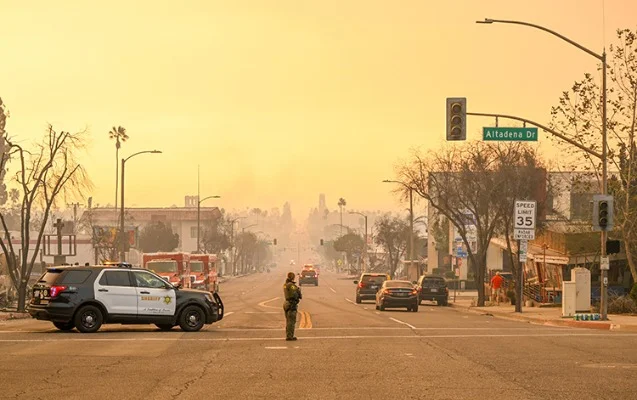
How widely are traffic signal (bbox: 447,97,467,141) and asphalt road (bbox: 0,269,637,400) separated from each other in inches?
234

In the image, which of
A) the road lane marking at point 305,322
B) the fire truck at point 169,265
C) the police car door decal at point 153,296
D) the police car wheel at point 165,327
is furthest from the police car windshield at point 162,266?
the police car door decal at point 153,296

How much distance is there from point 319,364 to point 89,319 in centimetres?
1116

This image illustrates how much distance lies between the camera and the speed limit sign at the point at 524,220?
157ft

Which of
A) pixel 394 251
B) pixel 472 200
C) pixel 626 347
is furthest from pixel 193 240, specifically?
pixel 626 347

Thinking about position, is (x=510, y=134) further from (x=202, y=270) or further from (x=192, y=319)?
(x=202, y=270)

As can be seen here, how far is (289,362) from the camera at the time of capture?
70.9 feet

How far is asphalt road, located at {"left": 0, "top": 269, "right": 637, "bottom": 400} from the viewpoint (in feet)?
54.4

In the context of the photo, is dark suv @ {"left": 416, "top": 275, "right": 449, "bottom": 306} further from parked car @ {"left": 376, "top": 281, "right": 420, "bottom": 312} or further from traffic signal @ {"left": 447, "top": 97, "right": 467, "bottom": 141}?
traffic signal @ {"left": 447, "top": 97, "right": 467, "bottom": 141}

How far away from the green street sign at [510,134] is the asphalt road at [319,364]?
6.61 m

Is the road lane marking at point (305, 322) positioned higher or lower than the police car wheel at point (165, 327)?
lower

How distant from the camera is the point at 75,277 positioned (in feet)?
99.6

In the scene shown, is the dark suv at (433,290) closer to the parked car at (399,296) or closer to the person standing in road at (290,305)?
the parked car at (399,296)

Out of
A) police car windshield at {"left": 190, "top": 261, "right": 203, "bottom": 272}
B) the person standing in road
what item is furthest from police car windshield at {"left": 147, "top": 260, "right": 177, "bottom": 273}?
the person standing in road

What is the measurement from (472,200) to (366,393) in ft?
155
